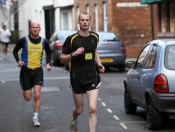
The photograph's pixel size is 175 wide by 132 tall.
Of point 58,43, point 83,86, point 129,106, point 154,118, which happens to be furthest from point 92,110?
point 58,43

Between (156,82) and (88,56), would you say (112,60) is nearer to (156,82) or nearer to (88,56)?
(156,82)

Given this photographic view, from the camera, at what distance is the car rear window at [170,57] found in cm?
1032

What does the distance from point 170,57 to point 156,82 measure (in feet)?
1.83

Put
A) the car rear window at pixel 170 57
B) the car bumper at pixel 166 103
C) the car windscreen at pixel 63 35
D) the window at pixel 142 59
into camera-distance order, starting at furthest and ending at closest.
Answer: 1. the car windscreen at pixel 63 35
2. the window at pixel 142 59
3. the car rear window at pixel 170 57
4. the car bumper at pixel 166 103

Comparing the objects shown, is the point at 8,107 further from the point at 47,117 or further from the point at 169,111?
the point at 169,111

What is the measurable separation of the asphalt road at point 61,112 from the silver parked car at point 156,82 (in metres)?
0.40

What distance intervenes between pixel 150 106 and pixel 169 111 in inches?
21.7

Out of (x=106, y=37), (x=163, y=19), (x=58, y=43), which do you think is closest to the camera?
(x=106, y=37)

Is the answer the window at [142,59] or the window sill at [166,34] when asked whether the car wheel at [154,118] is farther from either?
the window sill at [166,34]

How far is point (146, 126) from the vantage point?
36.4 feet

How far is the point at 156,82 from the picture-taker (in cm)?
1020

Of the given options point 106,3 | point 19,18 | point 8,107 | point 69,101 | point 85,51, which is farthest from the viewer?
point 19,18

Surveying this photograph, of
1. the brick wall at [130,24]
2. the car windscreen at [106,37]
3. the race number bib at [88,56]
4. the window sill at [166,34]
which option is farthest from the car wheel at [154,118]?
the brick wall at [130,24]

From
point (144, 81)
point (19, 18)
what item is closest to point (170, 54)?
point (144, 81)
